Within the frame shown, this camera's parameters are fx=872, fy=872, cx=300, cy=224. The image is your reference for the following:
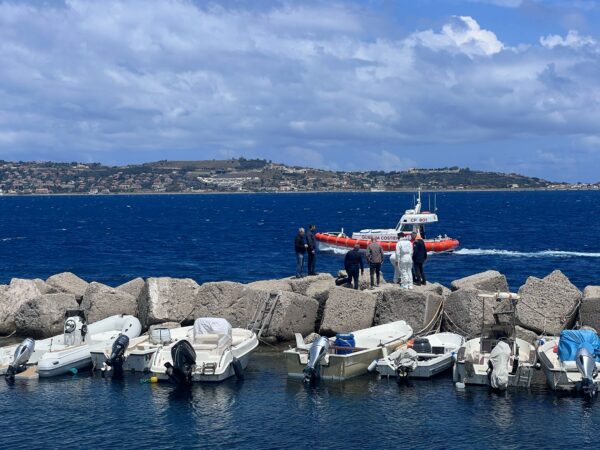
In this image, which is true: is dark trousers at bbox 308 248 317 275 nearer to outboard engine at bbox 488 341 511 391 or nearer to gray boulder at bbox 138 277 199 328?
gray boulder at bbox 138 277 199 328

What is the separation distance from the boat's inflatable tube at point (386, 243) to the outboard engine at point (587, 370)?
3451cm

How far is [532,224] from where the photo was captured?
84.0 m

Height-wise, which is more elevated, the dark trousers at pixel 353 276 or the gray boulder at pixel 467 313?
the dark trousers at pixel 353 276

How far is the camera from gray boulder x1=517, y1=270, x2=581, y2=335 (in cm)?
2008

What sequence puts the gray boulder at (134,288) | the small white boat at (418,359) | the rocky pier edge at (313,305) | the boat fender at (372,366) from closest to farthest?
the small white boat at (418,359) → the boat fender at (372,366) → the rocky pier edge at (313,305) → the gray boulder at (134,288)

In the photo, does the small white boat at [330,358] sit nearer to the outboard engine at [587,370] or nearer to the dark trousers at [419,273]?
the outboard engine at [587,370]

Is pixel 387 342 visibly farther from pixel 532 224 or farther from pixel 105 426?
pixel 532 224

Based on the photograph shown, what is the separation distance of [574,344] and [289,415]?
588 centimetres

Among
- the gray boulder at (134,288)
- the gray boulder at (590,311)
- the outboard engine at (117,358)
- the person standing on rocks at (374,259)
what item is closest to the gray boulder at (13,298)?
the gray boulder at (134,288)

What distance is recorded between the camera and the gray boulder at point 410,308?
20562 millimetres

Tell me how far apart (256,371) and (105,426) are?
176 inches

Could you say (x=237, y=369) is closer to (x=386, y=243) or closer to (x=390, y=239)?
(x=386, y=243)

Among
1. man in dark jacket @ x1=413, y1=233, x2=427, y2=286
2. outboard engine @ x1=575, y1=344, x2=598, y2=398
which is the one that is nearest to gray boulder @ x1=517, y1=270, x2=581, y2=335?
outboard engine @ x1=575, y1=344, x2=598, y2=398

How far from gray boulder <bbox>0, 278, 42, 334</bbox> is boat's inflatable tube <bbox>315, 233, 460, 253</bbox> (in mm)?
29343
